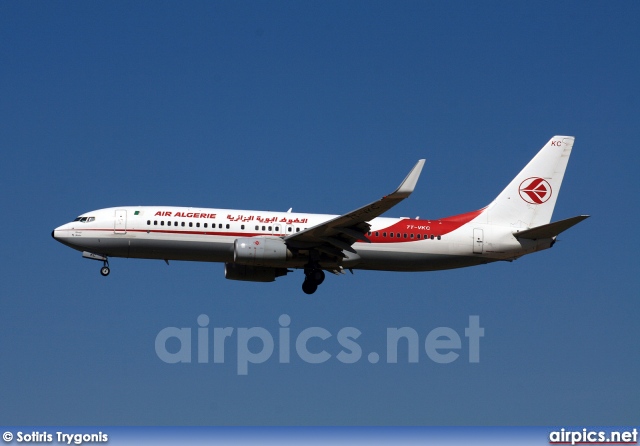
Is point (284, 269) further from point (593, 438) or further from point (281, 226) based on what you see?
point (593, 438)

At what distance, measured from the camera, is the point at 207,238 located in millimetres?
52688

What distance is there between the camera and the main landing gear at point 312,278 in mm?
53938

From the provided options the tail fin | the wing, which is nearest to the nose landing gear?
the wing

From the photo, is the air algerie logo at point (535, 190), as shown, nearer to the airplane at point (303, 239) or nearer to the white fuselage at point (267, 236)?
the airplane at point (303, 239)

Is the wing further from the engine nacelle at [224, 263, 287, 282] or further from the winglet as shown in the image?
the engine nacelle at [224, 263, 287, 282]

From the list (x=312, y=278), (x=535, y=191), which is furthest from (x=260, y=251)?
(x=535, y=191)

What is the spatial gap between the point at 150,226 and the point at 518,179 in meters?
19.1

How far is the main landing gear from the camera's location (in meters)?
53.9

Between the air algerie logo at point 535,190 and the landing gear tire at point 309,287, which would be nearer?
the landing gear tire at point 309,287

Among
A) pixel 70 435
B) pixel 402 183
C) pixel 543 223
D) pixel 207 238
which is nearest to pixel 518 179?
Result: pixel 543 223

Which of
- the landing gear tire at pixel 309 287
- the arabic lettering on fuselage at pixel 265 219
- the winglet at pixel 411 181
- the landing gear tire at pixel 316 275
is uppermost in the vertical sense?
the arabic lettering on fuselage at pixel 265 219

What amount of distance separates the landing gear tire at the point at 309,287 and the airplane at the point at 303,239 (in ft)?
0.16

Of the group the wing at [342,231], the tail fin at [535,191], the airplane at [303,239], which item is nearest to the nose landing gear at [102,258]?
the airplane at [303,239]

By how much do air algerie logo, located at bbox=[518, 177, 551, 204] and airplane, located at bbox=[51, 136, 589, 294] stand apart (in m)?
1.53
